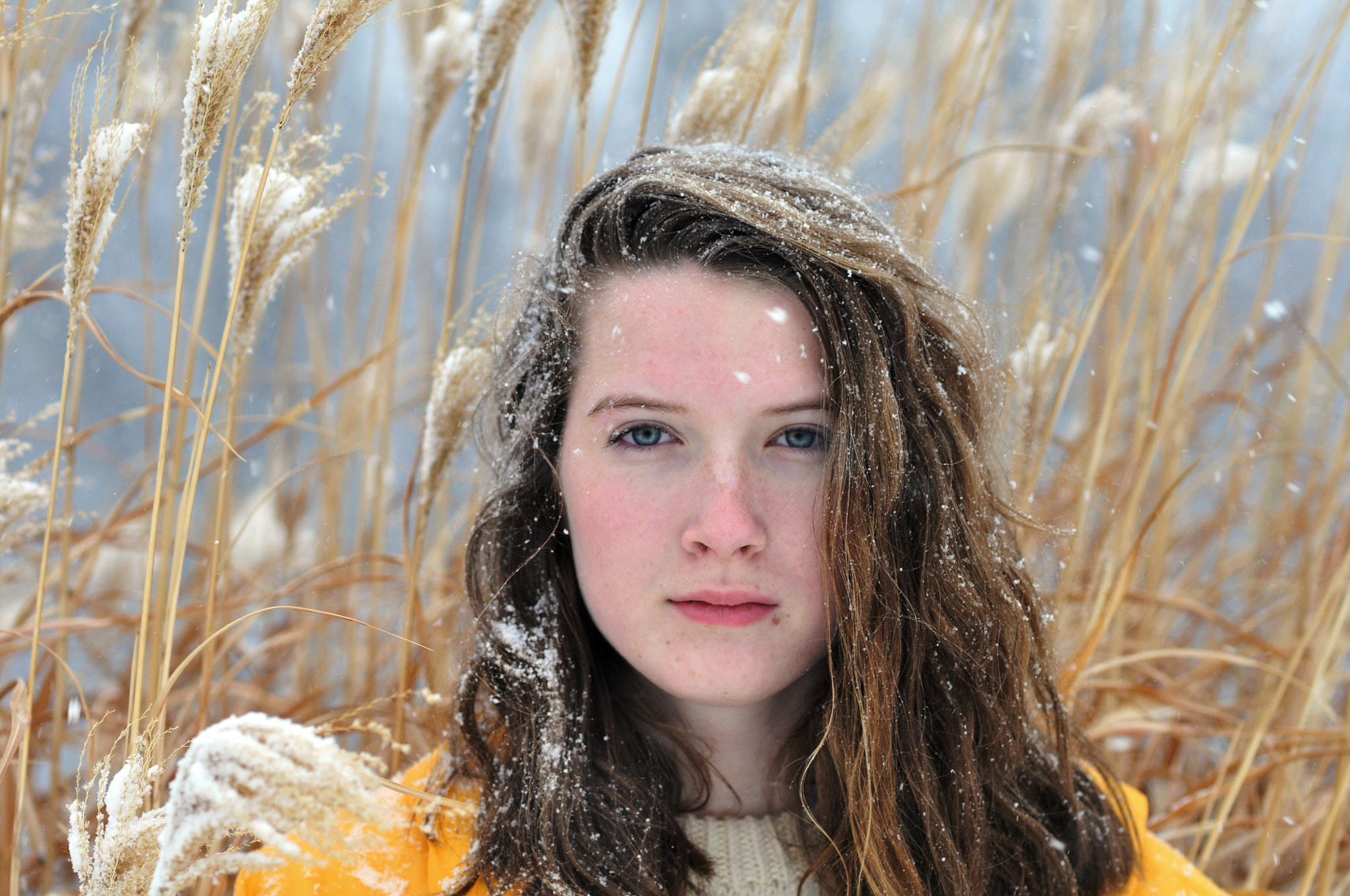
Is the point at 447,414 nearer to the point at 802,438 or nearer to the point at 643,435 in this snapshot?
the point at 643,435

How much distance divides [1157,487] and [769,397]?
4.01ft

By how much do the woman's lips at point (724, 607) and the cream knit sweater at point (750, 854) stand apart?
25 centimetres

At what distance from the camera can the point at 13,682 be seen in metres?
0.88

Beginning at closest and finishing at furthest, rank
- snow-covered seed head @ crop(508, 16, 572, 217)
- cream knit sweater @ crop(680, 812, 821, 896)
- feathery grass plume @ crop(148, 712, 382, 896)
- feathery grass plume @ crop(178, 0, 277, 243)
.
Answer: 1. feathery grass plume @ crop(148, 712, 382, 896)
2. feathery grass plume @ crop(178, 0, 277, 243)
3. cream knit sweater @ crop(680, 812, 821, 896)
4. snow-covered seed head @ crop(508, 16, 572, 217)

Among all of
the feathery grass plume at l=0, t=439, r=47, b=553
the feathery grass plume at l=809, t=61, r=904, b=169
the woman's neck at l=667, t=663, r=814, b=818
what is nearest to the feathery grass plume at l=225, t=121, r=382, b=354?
the feathery grass plume at l=0, t=439, r=47, b=553

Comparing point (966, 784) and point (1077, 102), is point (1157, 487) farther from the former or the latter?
point (966, 784)

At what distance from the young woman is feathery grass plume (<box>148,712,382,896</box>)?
39cm

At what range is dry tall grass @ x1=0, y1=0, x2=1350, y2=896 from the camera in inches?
31.8

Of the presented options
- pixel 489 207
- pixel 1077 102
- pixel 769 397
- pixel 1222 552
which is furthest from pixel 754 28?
pixel 489 207

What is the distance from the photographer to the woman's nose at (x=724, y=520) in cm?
82

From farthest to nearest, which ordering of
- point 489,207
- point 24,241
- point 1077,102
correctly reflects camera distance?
point 489,207 < point 1077,102 < point 24,241

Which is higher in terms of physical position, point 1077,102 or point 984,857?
point 1077,102

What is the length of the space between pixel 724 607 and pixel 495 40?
2.07 ft

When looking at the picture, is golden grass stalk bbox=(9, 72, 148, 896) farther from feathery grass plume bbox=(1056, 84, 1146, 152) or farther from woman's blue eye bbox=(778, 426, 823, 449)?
feathery grass plume bbox=(1056, 84, 1146, 152)
